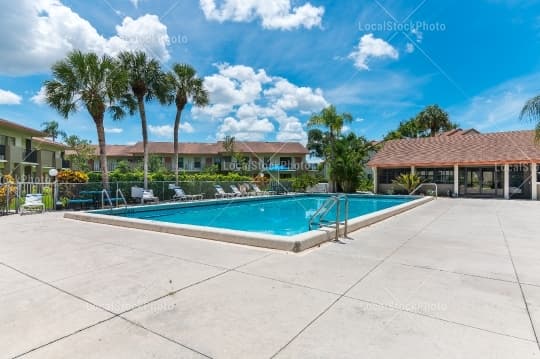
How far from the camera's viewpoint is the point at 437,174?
25.4 m

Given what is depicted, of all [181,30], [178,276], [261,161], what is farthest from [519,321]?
[261,161]

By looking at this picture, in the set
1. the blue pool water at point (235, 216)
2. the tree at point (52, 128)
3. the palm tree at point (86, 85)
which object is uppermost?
the tree at point (52, 128)

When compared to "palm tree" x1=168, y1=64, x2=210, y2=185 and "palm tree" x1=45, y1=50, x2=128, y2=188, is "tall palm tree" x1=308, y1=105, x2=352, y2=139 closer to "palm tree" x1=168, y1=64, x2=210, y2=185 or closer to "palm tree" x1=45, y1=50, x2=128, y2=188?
"palm tree" x1=168, y1=64, x2=210, y2=185

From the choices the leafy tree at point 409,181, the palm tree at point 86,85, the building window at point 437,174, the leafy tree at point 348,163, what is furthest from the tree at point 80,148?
the building window at point 437,174

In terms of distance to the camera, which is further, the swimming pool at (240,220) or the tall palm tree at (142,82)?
the tall palm tree at (142,82)

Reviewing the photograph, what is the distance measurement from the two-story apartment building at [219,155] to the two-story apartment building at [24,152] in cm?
1422

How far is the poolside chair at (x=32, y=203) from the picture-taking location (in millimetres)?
11961

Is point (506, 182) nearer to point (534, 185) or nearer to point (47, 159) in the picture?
point (534, 185)

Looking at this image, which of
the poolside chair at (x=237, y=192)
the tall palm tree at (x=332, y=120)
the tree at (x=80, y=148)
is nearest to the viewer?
the poolside chair at (x=237, y=192)

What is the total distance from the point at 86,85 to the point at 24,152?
17799 mm

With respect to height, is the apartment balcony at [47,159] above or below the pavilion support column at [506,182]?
above

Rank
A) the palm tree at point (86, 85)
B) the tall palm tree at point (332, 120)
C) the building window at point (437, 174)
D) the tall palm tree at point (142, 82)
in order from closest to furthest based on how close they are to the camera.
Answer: the palm tree at point (86, 85) → the tall palm tree at point (142, 82) → the building window at point (437, 174) → the tall palm tree at point (332, 120)

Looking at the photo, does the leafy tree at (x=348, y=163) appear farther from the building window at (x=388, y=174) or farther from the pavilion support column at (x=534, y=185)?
the pavilion support column at (x=534, y=185)

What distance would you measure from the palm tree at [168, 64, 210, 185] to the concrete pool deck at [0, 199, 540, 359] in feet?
51.5
